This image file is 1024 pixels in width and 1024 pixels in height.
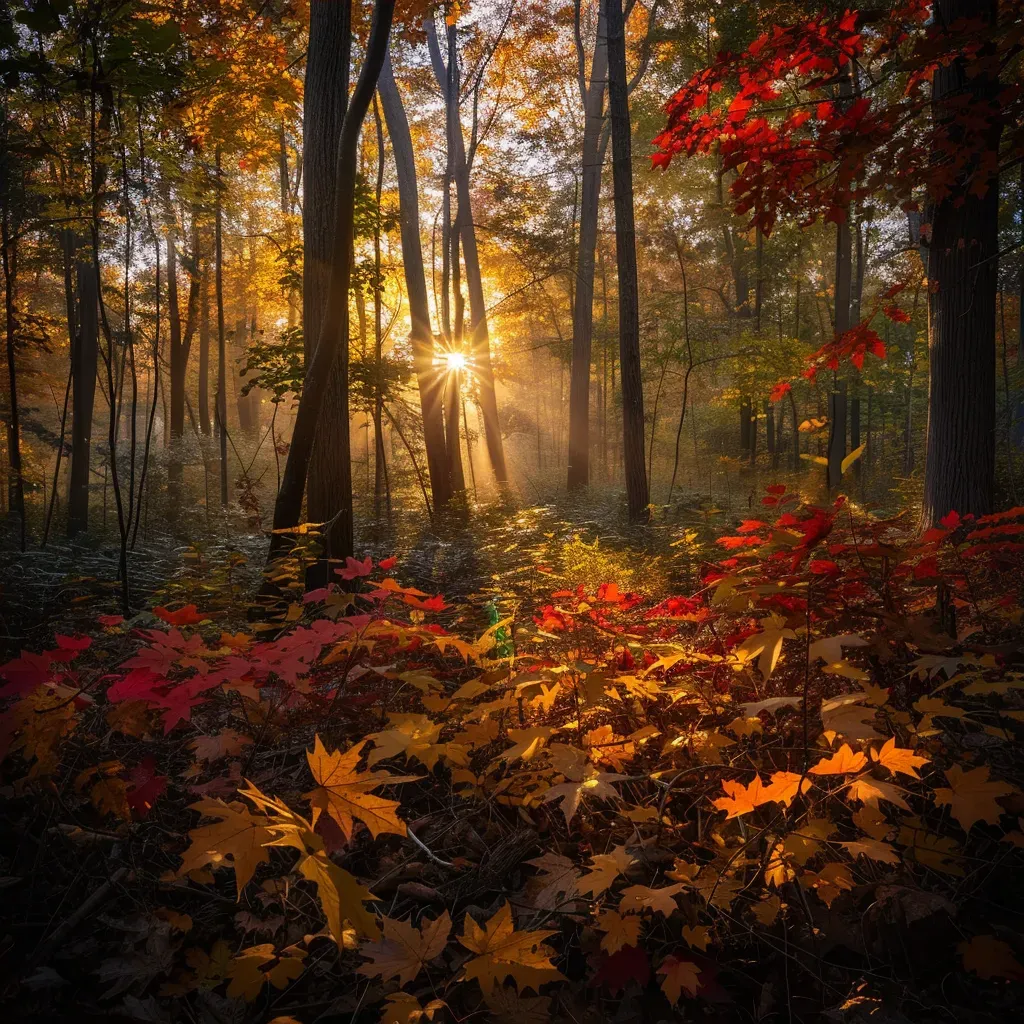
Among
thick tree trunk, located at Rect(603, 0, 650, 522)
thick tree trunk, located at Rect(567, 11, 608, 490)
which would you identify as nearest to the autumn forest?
thick tree trunk, located at Rect(603, 0, 650, 522)

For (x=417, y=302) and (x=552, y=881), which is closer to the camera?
(x=552, y=881)

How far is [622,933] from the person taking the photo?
1324mm

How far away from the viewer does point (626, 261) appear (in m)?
8.52

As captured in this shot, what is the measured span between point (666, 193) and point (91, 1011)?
2182cm

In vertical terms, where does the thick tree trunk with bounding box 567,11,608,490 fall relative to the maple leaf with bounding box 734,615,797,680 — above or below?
above

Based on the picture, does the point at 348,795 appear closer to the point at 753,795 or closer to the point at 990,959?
the point at 753,795

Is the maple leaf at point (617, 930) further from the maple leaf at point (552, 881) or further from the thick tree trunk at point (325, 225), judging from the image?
the thick tree trunk at point (325, 225)

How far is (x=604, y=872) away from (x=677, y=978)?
0.23m

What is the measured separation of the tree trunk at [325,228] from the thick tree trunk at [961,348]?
13.3 ft

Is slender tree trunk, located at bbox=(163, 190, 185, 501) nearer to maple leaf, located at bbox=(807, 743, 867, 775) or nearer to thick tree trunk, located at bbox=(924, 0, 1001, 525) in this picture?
thick tree trunk, located at bbox=(924, 0, 1001, 525)

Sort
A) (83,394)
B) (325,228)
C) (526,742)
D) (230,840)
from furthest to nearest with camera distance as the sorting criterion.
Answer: (83,394) < (325,228) < (526,742) < (230,840)

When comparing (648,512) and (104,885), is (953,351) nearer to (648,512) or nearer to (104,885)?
(648,512)

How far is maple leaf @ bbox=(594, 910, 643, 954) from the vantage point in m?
1.31

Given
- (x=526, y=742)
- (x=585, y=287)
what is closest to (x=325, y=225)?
(x=526, y=742)
